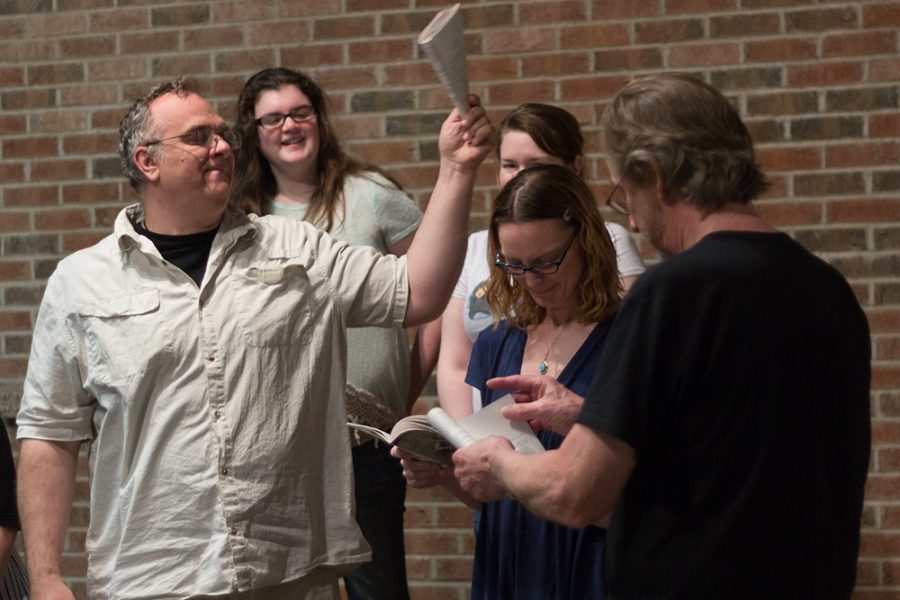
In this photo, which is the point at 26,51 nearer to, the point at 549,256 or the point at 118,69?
the point at 118,69

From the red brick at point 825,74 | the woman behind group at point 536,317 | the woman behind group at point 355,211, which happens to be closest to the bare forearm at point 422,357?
the woman behind group at point 355,211

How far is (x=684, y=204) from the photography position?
1600 mm

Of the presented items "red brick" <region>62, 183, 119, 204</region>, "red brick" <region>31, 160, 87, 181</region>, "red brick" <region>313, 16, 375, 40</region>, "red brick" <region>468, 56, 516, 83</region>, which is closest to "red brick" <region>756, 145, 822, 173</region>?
"red brick" <region>468, 56, 516, 83</region>

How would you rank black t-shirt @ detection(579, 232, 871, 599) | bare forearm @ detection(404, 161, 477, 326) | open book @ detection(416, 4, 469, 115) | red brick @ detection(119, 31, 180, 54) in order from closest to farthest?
black t-shirt @ detection(579, 232, 871, 599), open book @ detection(416, 4, 469, 115), bare forearm @ detection(404, 161, 477, 326), red brick @ detection(119, 31, 180, 54)

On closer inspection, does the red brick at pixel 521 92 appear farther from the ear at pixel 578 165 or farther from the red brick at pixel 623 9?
the ear at pixel 578 165

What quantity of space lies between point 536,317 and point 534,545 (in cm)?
45

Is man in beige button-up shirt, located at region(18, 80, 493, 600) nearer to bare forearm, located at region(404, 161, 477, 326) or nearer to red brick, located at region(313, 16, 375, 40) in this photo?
bare forearm, located at region(404, 161, 477, 326)

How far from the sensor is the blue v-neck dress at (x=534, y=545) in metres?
2.13

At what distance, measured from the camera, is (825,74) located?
144 inches

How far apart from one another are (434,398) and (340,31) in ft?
3.96

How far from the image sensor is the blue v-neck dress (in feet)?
7.00

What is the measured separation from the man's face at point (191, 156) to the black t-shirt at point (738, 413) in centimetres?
105

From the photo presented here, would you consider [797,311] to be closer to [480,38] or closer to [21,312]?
[480,38]

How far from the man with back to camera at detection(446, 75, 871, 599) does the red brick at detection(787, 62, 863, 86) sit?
2.20m
